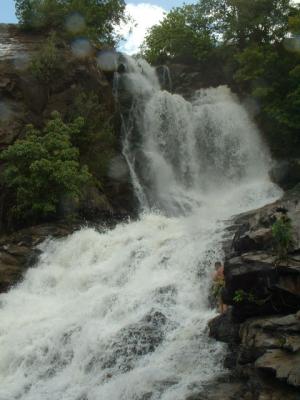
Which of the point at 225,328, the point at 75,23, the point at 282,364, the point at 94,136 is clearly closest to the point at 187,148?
the point at 94,136

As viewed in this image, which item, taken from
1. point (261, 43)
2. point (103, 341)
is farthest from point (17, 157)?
point (261, 43)

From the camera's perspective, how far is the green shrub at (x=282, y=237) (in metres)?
9.48

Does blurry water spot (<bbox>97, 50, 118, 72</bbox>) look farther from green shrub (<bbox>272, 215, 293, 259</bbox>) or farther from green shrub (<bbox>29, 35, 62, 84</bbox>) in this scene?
green shrub (<bbox>272, 215, 293, 259</bbox>)

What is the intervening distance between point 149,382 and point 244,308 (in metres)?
2.11

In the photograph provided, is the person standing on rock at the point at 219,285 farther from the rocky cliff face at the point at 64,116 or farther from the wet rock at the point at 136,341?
the rocky cliff face at the point at 64,116

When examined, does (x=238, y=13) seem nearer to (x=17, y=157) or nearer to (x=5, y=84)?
(x=5, y=84)

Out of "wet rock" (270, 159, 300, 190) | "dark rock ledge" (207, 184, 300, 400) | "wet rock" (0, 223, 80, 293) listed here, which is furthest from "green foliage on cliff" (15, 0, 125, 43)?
"dark rock ledge" (207, 184, 300, 400)

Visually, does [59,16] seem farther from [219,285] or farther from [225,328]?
[225,328]

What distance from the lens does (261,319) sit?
9375mm

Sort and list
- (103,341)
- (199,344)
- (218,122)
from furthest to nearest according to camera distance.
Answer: (218,122), (103,341), (199,344)

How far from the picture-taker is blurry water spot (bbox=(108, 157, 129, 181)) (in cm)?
2328

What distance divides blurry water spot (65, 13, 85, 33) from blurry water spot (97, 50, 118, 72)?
5.91ft

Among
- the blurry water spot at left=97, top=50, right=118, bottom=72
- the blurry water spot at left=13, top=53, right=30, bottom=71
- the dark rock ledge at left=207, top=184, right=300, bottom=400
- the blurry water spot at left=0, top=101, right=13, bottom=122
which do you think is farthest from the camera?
the blurry water spot at left=97, top=50, right=118, bottom=72

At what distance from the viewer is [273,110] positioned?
25.3m
